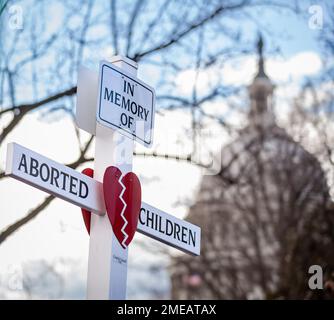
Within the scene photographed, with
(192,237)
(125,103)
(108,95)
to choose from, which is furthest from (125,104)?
(192,237)

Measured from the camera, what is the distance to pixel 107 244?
348 centimetres

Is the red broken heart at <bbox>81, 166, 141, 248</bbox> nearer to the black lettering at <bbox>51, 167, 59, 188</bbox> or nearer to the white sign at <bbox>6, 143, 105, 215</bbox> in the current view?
the white sign at <bbox>6, 143, 105, 215</bbox>

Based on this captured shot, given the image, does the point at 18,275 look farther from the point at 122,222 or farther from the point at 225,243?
the point at 225,243

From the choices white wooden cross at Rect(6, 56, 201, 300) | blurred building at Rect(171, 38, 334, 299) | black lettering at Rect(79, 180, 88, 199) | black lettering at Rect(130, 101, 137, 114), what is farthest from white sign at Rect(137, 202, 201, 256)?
blurred building at Rect(171, 38, 334, 299)

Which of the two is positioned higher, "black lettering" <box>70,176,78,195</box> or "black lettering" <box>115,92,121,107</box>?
"black lettering" <box>115,92,121,107</box>

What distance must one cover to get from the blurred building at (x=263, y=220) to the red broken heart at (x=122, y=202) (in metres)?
9.51

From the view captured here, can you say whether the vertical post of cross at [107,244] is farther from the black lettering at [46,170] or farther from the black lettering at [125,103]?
the black lettering at [46,170]

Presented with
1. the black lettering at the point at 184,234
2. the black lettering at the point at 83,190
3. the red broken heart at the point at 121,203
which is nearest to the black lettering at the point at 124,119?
the red broken heart at the point at 121,203

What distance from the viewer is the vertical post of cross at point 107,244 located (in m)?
3.46

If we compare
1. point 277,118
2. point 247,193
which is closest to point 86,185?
point 277,118

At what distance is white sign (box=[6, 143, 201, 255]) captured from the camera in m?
3.20

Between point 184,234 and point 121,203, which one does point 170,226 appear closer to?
point 184,234

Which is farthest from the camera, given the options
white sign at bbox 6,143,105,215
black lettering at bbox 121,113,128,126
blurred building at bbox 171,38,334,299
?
blurred building at bbox 171,38,334,299

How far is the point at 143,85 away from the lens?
378 centimetres
